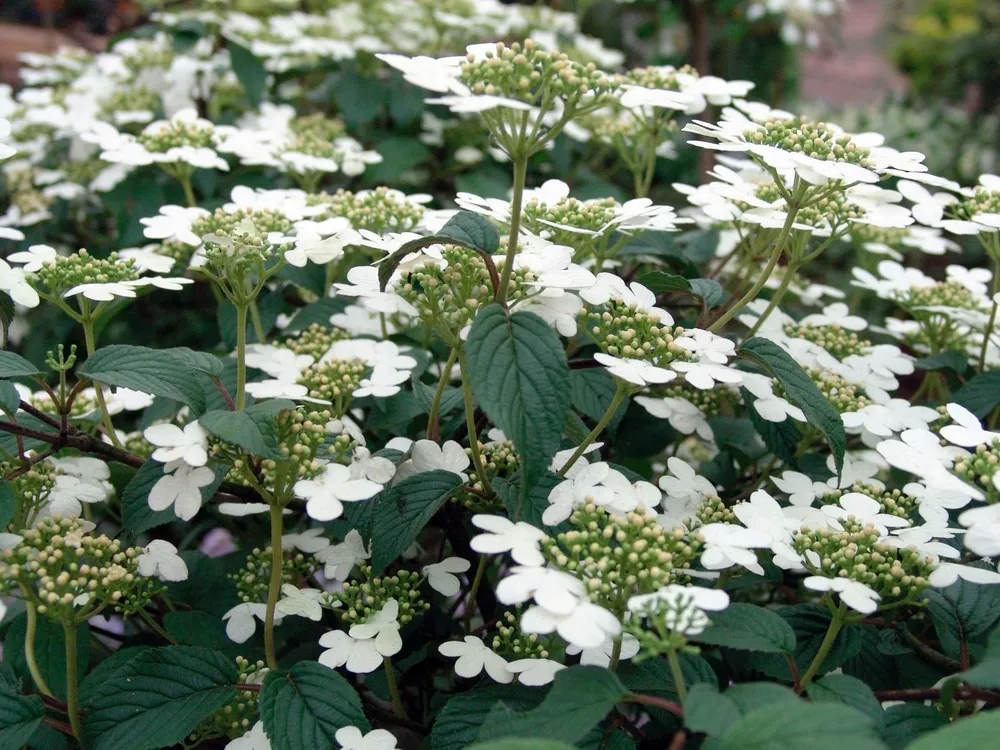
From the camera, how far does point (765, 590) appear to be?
1.27 m

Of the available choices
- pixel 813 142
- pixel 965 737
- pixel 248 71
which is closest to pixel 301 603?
pixel 965 737

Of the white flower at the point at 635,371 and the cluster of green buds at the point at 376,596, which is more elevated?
the white flower at the point at 635,371

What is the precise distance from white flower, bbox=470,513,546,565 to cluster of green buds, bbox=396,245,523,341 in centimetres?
22

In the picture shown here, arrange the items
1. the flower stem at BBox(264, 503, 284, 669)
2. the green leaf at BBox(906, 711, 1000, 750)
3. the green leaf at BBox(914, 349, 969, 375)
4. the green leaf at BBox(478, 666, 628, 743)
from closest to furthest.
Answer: the green leaf at BBox(906, 711, 1000, 750) → the green leaf at BBox(478, 666, 628, 743) → the flower stem at BBox(264, 503, 284, 669) → the green leaf at BBox(914, 349, 969, 375)

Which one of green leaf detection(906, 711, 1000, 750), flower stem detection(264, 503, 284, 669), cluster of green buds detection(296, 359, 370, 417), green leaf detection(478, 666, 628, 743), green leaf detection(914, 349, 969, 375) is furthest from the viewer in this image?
green leaf detection(914, 349, 969, 375)

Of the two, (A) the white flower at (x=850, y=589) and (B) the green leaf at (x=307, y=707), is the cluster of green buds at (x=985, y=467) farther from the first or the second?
(B) the green leaf at (x=307, y=707)

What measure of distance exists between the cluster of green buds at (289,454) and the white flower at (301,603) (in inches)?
4.7

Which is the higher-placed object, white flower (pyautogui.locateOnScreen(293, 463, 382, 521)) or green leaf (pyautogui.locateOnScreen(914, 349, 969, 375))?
white flower (pyautogui.locateOnScreen(293, 463, 382, 521))

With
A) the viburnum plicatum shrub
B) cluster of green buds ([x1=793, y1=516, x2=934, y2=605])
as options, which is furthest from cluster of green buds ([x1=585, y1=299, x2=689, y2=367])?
cluster of green buds ([x1=793, y1=516, x2=934, y2=605])

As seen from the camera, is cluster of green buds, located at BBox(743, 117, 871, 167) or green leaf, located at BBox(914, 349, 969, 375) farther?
green leaf, located at BBox(914, 349, 969, 375)

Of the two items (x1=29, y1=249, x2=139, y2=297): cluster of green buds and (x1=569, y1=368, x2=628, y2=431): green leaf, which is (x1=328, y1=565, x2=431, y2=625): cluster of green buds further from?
(x1=29, y1=249, x2=139, y2=297): cluster of green buds

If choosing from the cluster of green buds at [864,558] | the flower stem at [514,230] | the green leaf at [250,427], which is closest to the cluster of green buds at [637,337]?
the flower stem at [514,230]

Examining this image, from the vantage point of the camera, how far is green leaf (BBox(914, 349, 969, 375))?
4.08 ft

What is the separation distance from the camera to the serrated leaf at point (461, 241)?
2.70ft
